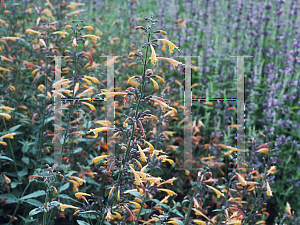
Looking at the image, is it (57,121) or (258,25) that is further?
(258,25)

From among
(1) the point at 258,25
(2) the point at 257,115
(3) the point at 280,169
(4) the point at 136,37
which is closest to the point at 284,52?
(1) the point at 258,25


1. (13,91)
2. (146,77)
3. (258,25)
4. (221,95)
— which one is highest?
(258,25)

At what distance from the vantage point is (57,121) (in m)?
3.72

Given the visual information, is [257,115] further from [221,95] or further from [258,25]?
[258,25]

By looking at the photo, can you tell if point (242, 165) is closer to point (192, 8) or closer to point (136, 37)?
point (136, 37)

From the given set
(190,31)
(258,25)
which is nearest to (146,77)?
(190,31)

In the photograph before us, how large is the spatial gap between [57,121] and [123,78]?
8.27ft

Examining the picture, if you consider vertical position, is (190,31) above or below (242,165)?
above

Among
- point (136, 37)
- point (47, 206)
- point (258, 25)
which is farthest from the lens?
point (258, 25)

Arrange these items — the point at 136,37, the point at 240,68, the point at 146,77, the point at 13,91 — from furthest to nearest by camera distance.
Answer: the point at 136,37 < the point at 240,68 < the point at 13,91 < the point at 146,77

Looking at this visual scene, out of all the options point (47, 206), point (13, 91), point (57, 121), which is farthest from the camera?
point (13, 91)

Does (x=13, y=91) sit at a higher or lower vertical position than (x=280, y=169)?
higher

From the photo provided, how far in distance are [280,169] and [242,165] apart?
218 centimetres

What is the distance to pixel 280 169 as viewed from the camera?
570 centimetres
